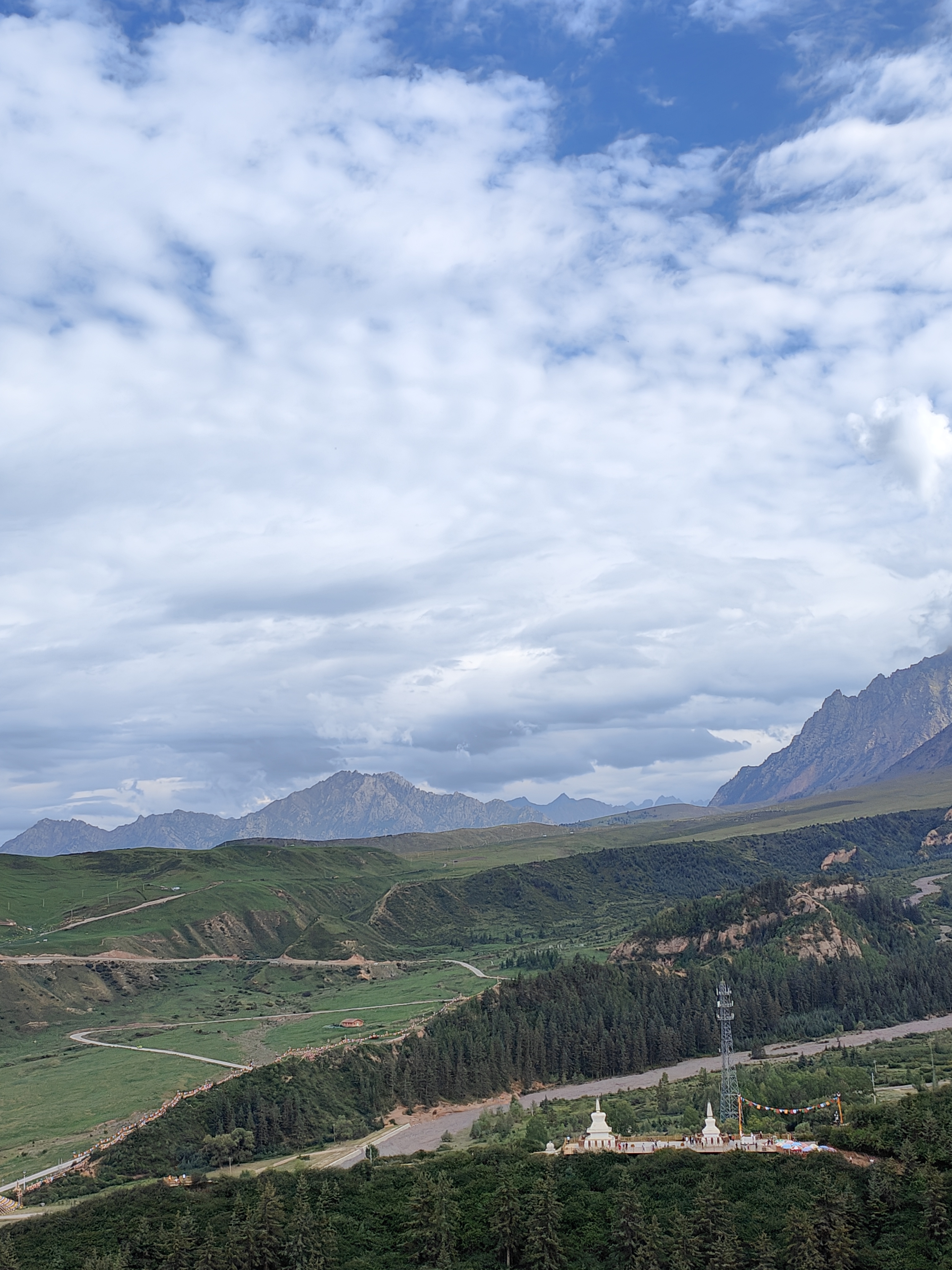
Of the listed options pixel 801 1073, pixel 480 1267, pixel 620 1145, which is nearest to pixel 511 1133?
pixel 620 1145

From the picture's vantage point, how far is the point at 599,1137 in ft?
309

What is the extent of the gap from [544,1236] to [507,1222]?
3.56 metres

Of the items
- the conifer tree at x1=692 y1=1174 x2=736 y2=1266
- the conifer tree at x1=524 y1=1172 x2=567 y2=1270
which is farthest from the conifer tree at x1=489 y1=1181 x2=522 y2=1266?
the conifer tree at x1=692 y1=1174 x2=736 y2=1266

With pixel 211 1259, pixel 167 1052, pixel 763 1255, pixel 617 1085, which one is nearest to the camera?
pixel 763 1255

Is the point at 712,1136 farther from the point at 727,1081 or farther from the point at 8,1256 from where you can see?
the point at 8,1256

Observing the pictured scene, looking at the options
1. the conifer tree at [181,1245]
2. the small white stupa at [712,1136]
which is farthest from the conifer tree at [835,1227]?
the conifer tree at [181,1245]

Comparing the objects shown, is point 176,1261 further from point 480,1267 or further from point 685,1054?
point 685,1054

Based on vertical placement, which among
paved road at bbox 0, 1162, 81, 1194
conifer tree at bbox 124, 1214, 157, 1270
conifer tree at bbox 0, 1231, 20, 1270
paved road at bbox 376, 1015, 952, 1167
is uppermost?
conifer tree at bbox 0, 1231, 20, 1270

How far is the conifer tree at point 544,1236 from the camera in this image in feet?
238

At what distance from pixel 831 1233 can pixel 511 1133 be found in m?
57.7

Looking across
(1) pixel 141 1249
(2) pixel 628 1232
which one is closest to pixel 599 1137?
(2) pixel 628 1232

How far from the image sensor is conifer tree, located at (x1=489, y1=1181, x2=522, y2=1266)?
7531 cm

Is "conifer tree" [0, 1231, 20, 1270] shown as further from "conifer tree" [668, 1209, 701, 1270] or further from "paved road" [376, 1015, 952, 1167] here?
"paved road" [376, 1015, 952, 1167]

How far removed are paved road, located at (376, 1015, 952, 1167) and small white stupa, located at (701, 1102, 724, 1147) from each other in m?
41.1
